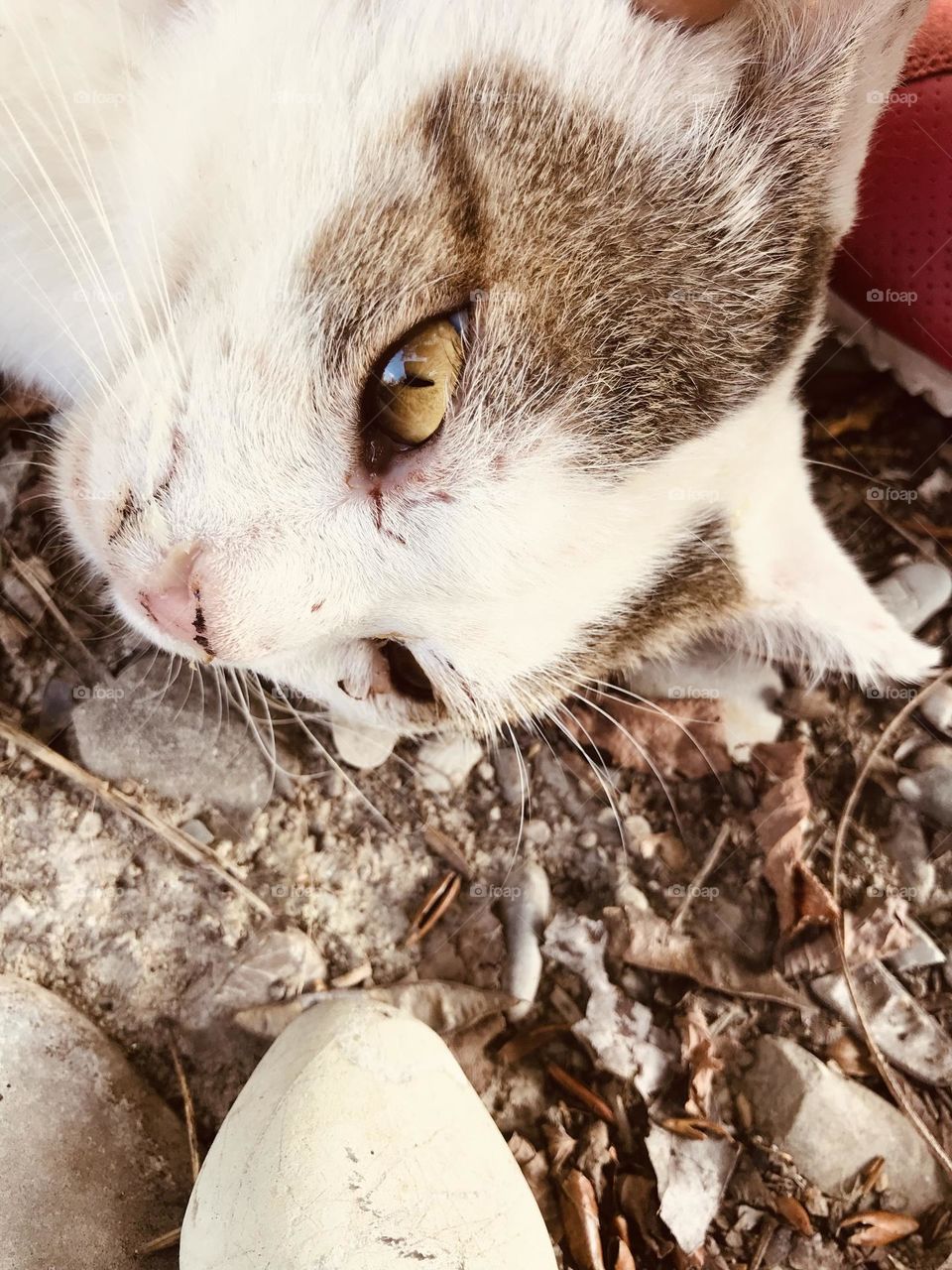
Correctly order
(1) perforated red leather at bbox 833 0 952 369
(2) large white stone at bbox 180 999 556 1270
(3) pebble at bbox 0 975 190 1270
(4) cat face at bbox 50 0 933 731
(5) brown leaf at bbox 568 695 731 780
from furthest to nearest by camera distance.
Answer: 1. (5) brown leaf at bbox 568 695 731 780
2. (1) perforated red leather at bbox 833 0 952 369
3. (3) pebble at bbox 0 975 190 1270
4. (2) large white stone at bbox 180 999 556 1270
5. (4) cat face at bbox 50 0 933 731

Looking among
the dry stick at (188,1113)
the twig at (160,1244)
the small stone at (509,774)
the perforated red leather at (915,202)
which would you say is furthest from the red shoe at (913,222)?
the twig at (160,1244)

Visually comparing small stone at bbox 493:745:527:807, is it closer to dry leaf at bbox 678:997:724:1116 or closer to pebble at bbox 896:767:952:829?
dry leaf at bbox 678:997:724:1116

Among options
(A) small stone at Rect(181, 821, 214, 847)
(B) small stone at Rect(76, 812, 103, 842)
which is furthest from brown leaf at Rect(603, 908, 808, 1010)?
(B) small stone at Rect(76, 812, 103, 842)

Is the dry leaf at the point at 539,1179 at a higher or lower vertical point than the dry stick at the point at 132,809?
lower

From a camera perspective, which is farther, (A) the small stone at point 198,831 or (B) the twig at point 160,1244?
(A) the small stone at point 198,831

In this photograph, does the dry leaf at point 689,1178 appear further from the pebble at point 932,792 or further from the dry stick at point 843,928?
the pebble at point 932,792

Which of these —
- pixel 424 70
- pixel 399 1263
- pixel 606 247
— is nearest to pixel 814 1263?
pixel 399 1263

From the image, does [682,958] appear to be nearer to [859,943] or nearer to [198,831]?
[859,943]
